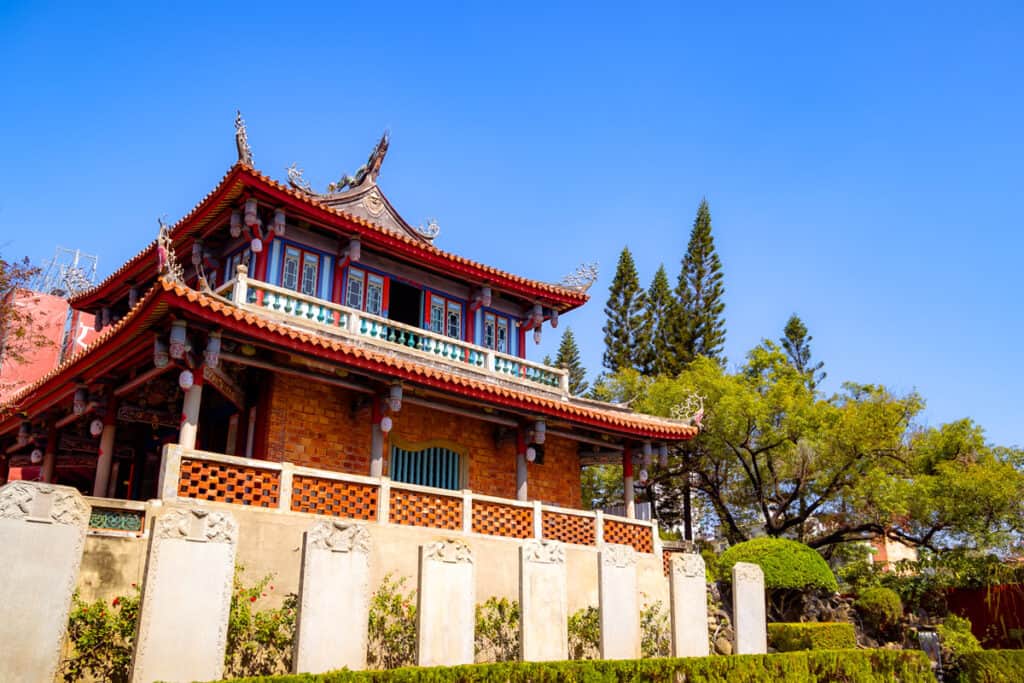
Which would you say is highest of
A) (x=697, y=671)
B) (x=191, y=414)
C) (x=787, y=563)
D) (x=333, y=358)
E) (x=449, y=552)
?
(x=333, y=358)

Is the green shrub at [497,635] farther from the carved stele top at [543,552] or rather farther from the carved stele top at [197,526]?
the carved stele top at [197,526]

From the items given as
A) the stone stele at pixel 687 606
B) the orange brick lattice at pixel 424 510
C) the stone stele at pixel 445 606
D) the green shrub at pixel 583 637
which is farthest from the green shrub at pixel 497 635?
the stone stele at pixel 445 606

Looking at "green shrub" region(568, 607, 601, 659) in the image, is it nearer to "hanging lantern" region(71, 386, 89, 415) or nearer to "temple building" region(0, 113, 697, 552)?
"temple building" region(0, 113, 697, 552)

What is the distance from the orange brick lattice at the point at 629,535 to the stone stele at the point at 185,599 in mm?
9411

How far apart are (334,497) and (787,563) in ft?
41.7

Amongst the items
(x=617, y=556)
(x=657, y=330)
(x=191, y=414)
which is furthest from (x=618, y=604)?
(x=657, y=330)

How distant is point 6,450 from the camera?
1861 cm

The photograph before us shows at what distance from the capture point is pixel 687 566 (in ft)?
34.8

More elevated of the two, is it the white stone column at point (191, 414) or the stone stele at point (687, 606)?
the white stone column at point (191, 414)

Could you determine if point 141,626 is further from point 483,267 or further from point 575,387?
point 575,387

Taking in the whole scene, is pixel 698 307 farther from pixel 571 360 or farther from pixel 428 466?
pixel 428 466

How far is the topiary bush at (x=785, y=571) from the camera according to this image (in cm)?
2062

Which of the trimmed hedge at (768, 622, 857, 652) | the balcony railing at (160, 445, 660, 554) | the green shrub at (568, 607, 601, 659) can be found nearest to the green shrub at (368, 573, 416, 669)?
the balcony railing at (160, 445, 660, 554)

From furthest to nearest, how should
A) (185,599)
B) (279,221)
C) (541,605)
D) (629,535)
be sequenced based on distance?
1. (629,535)
2. (279,221)
3. (541,605)
4. (185,599)
